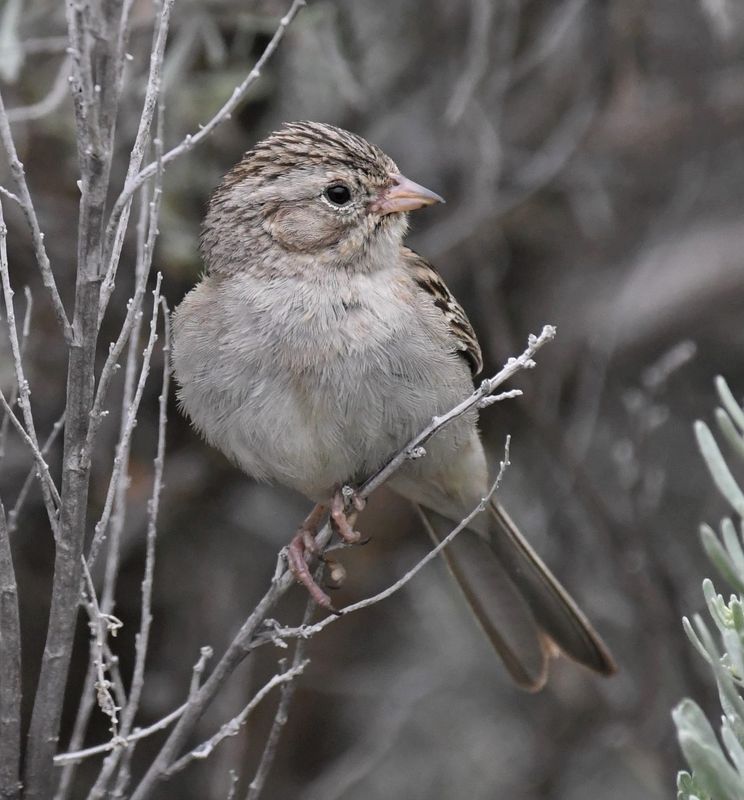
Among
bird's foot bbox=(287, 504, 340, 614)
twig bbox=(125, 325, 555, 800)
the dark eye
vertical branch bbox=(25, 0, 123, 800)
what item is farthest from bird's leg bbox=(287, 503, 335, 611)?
the dark eye

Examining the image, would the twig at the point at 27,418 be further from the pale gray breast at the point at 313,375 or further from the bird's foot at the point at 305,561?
the pale gray breast at the point at 313,375

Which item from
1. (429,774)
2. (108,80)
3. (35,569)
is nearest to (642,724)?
(429,774)

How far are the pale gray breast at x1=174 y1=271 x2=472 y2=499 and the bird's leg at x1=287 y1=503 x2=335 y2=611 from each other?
0.19 meters

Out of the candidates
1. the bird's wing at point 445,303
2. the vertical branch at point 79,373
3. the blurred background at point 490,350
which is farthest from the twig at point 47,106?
the vertical branch at point 79,373

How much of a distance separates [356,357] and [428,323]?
366 millimetres

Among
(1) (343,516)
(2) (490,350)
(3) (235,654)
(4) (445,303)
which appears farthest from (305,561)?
(2) (490,350)

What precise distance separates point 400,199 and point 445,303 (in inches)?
15.5

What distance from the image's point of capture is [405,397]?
11.8ft

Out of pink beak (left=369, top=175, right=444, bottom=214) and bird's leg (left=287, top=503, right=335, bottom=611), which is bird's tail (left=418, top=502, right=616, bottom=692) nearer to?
bird's leg (left=287, top=503, right=335, bottom=611)

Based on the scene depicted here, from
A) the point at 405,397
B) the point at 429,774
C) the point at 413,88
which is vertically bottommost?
the point at 429,774

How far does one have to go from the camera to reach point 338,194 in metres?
3.88

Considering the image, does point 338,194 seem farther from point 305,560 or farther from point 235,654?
point 235,654

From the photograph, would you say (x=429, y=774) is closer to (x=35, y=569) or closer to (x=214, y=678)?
(x=35, y=569)

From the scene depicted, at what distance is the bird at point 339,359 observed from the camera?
140 inches
